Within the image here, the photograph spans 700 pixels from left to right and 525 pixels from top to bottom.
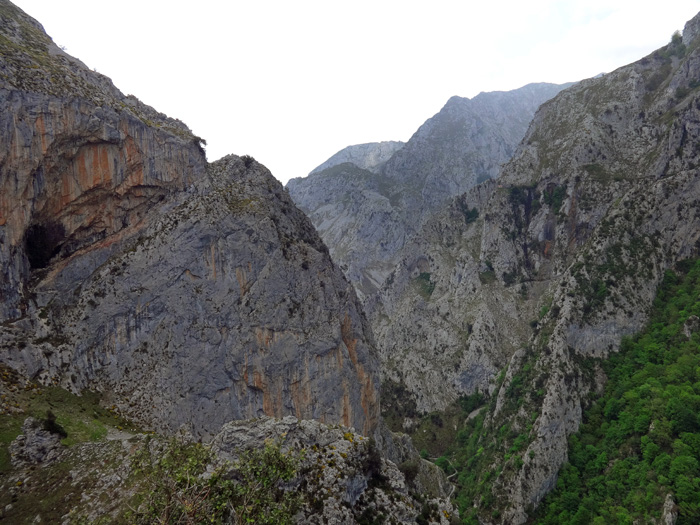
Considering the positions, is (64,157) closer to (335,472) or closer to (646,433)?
(335,472)

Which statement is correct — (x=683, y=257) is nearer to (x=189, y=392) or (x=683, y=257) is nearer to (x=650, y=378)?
(x=650, y=378)

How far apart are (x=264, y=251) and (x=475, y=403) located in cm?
8312

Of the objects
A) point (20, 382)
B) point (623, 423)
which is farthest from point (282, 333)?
point (623, 423)

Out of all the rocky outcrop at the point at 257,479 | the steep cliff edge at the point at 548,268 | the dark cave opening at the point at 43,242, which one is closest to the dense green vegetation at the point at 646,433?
the steep cliff edge at the point at 548,268

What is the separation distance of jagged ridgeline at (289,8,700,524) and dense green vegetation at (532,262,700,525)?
2792 mm

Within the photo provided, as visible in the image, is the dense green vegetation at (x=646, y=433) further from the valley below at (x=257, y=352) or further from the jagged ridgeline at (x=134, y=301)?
the jagged ridgeline at (x=134, y=301)

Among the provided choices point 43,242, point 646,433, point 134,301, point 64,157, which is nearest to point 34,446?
point 134,301

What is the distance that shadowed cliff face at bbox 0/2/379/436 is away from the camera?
147 ft

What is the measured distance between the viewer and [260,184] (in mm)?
64438

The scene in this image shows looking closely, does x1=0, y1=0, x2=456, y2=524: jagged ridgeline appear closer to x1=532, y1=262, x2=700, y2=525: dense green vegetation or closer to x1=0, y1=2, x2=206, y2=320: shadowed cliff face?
x1=0, y1=2, x2=206, y2=320: shadowed cliff face

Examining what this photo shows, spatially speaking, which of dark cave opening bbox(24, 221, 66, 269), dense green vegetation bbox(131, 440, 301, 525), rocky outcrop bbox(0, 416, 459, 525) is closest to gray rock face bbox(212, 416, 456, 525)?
rocky outcrop bbox(0, 416, 459, 525)

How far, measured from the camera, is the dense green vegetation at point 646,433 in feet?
181

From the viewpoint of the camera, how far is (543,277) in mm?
117500

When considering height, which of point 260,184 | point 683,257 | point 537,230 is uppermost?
point 260,184
